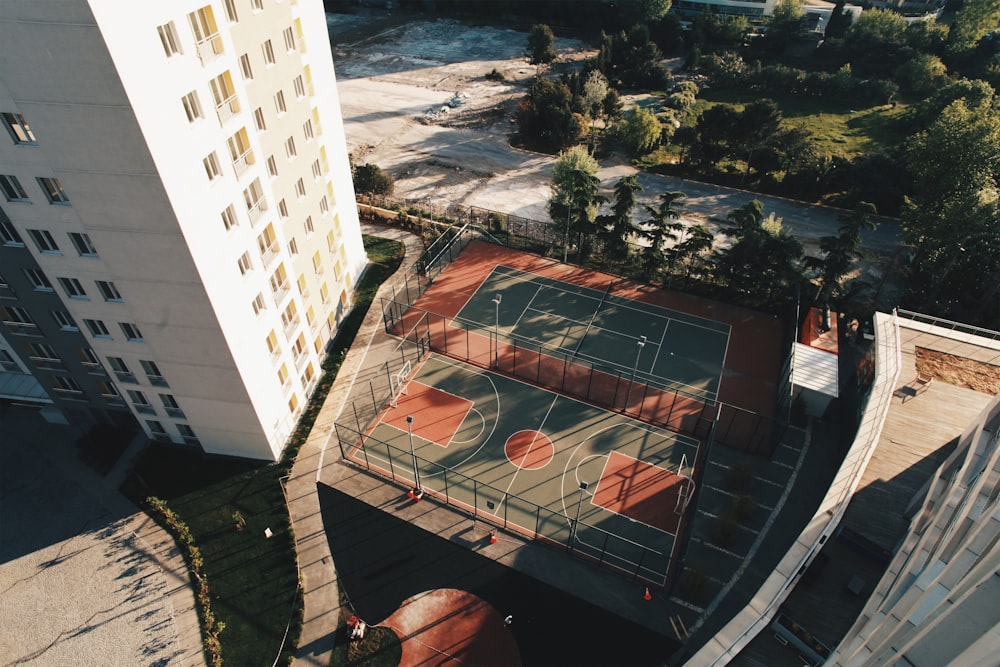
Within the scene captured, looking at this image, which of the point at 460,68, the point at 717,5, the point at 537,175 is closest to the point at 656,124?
the point at 537,175

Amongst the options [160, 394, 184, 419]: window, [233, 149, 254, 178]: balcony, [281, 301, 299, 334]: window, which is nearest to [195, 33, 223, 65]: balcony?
[233, 149, 254, 178]: balcony

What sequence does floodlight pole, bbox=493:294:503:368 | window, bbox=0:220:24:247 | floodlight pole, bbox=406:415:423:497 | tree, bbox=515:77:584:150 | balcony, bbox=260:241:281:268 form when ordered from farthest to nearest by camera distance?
tree, bbox=515:77:584:150, floodlight pole, bbox=493:294:503:368, floodlight pole, bbox=406:415:423:497, balcony, bbox=260:241:281:268, window, bbox=0:220:24:247

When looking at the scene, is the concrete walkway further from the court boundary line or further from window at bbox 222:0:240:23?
window at bbox 222:0:240:23

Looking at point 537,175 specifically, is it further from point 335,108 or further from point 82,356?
point 82,356

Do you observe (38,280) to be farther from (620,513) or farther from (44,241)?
(620,513)

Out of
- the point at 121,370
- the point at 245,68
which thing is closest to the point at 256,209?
the point at 245,68

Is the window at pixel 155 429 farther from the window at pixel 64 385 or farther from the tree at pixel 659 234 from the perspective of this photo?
the tree at pixel 659 234
